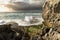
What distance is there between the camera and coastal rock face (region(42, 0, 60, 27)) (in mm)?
2415

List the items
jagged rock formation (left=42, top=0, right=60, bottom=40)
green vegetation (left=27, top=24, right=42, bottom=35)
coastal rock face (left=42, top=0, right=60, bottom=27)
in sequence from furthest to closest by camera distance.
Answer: green vegetation (left=27, top=24, right=42, bottom=35), coastal rock face (left=42, top=0, right=60, bottom=27), jagged rock formation (left=42, top=0, right=60, bottom=40)

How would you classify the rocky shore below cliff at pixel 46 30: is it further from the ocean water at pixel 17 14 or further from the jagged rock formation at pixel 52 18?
the ocean water at pixel 17 14

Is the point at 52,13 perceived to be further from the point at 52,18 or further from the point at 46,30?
the point at 46,30

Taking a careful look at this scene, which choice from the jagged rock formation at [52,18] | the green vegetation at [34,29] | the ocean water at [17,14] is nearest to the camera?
the jagged rock formation at [52,18]

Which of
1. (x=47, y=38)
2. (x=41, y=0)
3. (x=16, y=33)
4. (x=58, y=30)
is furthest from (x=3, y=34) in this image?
(x=41, y=0)

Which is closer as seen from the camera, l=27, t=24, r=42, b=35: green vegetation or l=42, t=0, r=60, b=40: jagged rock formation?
l=42, t=0, r=60, b=40: jagged rock formation

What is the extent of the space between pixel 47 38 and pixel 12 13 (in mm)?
1474

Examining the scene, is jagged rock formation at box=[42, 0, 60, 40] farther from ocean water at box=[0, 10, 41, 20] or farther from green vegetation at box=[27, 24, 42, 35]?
ocean water at box=[0, 10, 41, 20]

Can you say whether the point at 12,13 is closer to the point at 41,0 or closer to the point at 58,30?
the point at 41,0

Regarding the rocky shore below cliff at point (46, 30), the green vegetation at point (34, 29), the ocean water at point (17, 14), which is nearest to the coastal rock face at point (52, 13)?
the rocky shore below cliff at point (46, 30)

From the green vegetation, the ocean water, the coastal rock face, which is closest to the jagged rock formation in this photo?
the coastal rock face

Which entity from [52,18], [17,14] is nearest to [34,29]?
[52,18]

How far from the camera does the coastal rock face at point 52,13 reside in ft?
7.92

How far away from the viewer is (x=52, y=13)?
8.36 ft
